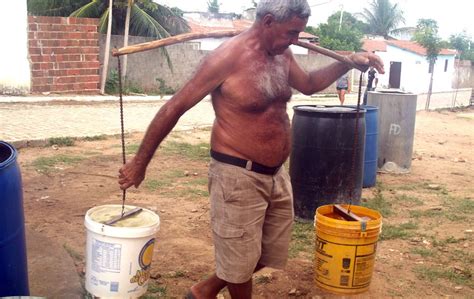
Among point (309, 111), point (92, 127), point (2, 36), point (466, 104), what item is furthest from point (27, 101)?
point (466, 104)

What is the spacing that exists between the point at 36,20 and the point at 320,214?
40.6 ft

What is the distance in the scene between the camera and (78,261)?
13.6 ft

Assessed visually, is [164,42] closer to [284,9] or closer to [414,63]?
[284,9]

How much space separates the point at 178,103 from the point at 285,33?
661 millimetres

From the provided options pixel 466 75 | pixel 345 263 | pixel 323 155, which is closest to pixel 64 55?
pixel 323 155

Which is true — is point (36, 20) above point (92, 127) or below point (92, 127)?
above

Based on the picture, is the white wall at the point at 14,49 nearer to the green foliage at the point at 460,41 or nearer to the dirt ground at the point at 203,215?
the dirt ground at the point at 203,215

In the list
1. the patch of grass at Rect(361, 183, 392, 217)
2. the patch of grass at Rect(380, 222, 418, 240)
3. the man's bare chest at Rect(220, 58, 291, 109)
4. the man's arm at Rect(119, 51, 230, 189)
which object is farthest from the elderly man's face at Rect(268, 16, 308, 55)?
the patch of grass at Rect(361, 183, 392, 217)

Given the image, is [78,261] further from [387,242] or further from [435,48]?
[435,48]

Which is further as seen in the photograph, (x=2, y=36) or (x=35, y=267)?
(x=2, y=36)

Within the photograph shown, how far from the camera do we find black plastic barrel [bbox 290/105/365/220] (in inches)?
206

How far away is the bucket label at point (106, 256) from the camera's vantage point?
296 cm

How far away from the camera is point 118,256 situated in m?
2.96

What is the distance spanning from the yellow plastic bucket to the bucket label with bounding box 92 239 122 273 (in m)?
1.38
